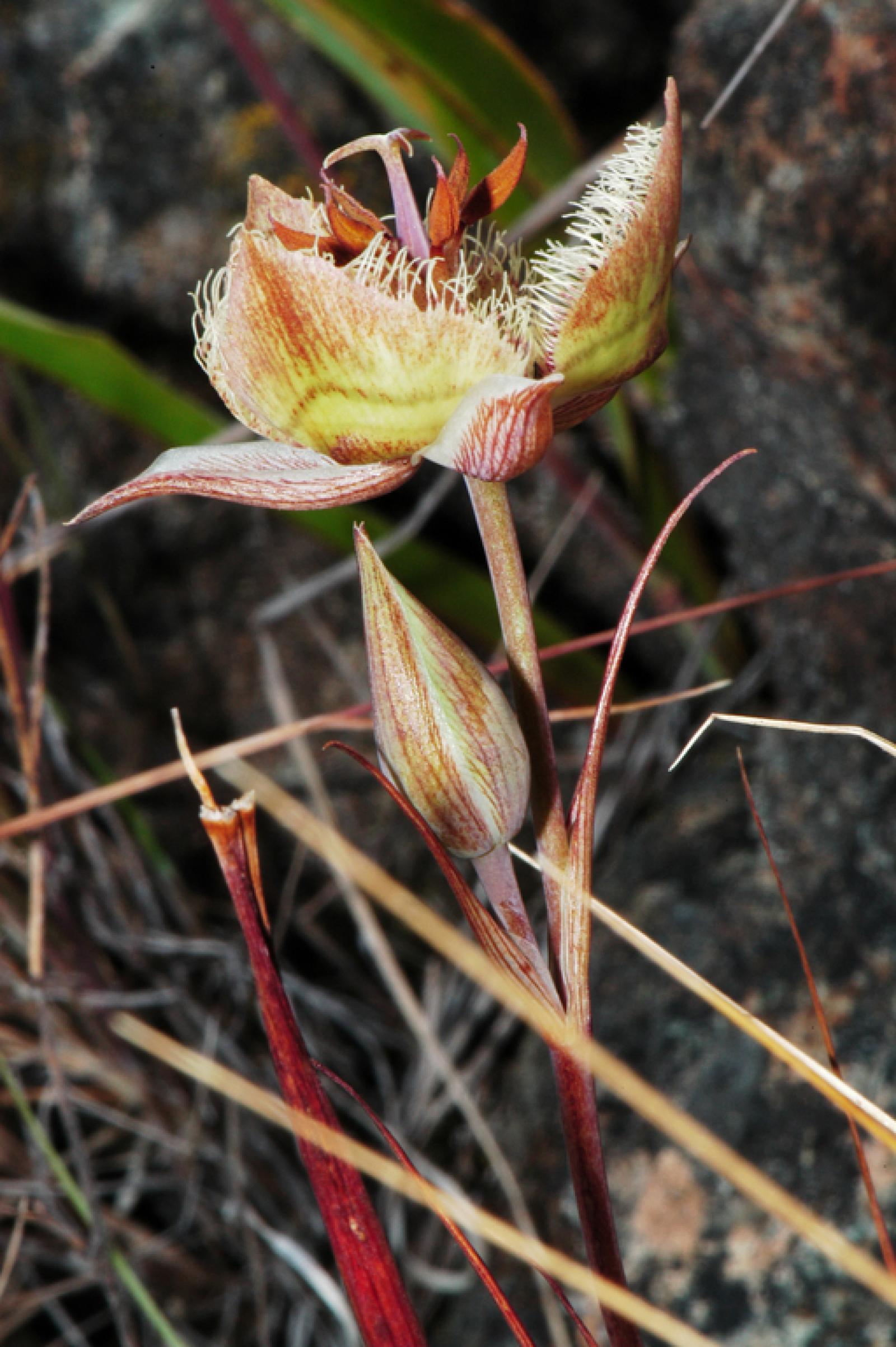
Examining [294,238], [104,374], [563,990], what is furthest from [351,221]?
[104,374]

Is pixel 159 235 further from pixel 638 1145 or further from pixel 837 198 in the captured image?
pixel 638 1145

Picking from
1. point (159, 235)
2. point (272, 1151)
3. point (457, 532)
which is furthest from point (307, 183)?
point (272, 1151)

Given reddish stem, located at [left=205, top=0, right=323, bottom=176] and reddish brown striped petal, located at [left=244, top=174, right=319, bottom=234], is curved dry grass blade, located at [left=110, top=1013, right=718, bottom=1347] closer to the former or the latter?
reddish brown striped petal, located at [left=244, top=174, right=319, bottom=234]

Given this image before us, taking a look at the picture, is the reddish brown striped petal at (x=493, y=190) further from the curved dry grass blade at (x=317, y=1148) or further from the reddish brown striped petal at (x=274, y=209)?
the curved dry grass blade at (x=317, y=1148)

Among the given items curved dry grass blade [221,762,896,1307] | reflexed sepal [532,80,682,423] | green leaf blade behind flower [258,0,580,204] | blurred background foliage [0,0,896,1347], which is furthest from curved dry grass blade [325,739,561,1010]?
green leaf blade behind flower [258,0,580,204]

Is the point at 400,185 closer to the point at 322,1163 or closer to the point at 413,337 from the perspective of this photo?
the point at 413,337

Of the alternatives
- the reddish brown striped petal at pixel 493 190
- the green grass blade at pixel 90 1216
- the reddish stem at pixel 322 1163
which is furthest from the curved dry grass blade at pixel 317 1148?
the green grass blade at pixel 90 1216
